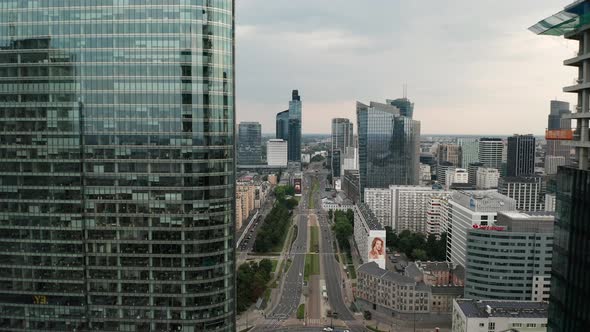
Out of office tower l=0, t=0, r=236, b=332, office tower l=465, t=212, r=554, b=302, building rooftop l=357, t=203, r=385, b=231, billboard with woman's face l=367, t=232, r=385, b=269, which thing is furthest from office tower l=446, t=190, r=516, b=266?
office tower l=0, t=0, r=236, b=332

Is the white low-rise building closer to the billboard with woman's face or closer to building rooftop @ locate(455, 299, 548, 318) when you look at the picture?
building rooftop @ locate(455, 299, 548, 318)

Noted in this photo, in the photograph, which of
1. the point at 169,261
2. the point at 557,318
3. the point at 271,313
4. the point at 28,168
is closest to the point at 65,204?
the point at 28,168

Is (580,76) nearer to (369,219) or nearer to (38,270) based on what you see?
(38,270)

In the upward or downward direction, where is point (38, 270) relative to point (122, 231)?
downward

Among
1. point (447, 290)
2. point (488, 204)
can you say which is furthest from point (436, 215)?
point (447, 290)

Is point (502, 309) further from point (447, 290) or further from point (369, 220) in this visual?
point (369, 220)
